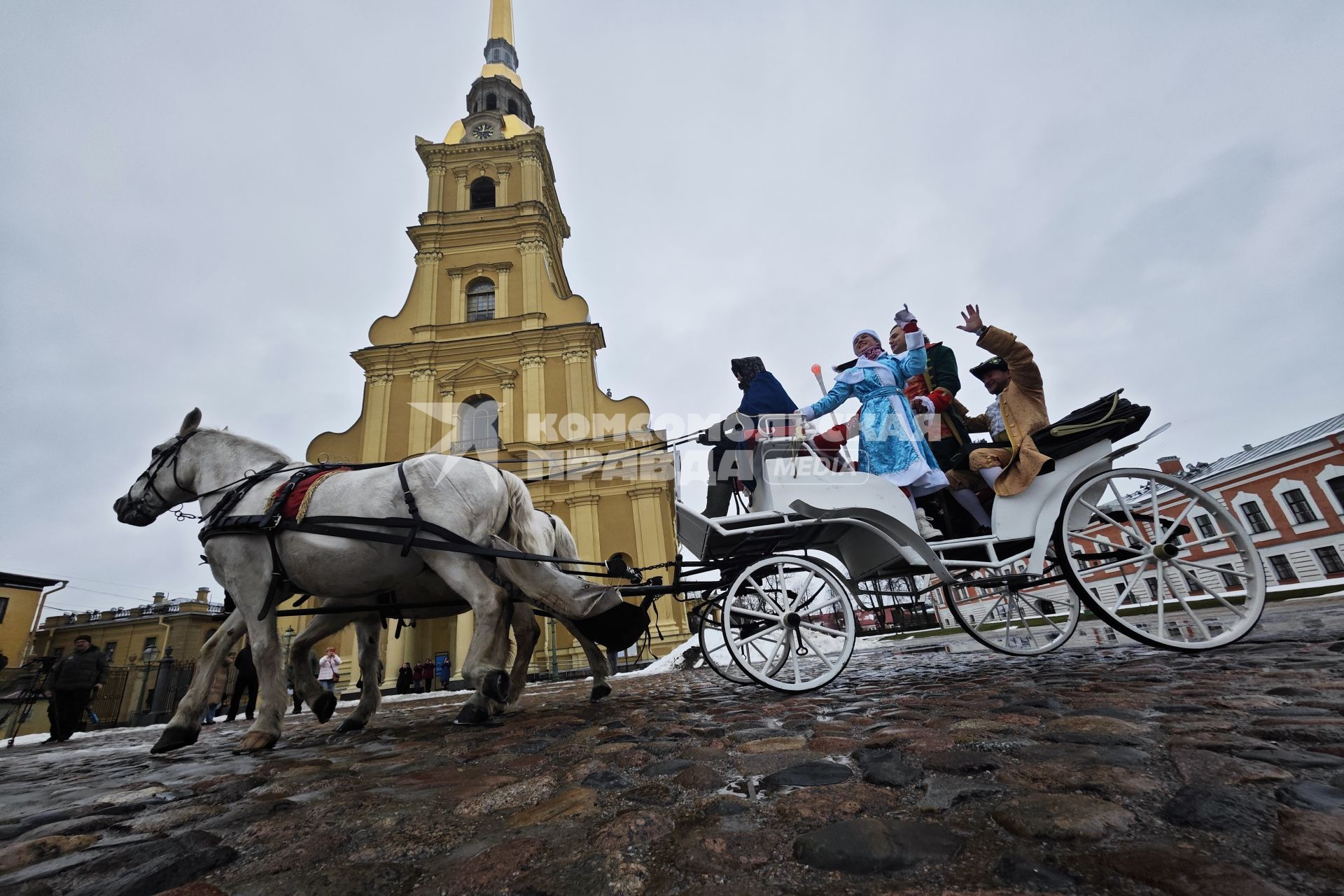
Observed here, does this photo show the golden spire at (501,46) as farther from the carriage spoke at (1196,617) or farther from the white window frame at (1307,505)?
the white window frame at (1307,505)

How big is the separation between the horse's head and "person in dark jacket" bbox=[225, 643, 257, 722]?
5404 millimetres

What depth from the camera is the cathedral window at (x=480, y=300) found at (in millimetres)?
19047

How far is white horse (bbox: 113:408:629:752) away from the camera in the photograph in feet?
11.3

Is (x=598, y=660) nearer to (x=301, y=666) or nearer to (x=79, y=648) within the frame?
(x=301, y=666)

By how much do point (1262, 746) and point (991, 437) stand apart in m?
3.54

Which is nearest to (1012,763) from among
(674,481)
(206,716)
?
(674,481)

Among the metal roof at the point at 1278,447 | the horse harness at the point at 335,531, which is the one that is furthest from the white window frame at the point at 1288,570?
the horse harness at the point at 335,531

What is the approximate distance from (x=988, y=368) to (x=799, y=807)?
12.6ft

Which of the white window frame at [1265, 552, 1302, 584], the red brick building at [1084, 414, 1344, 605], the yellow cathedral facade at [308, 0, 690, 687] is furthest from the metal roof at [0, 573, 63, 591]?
the white window frame at [1265, 552, 1302, 584]

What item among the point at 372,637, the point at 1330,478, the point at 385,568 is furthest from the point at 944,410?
the point at 1330,478

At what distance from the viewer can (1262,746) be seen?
4.66 feet

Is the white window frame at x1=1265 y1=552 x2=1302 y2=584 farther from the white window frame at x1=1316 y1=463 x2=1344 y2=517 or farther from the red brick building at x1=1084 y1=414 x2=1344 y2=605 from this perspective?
the white window frame at x1=1316 y1=463 x2=1344 y2=517

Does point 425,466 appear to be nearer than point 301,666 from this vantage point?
Yes

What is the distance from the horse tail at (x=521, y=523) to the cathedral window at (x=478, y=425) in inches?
495
